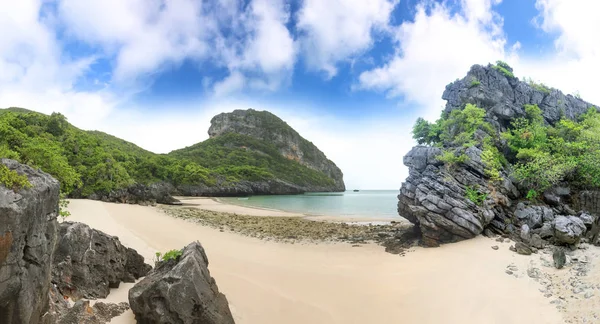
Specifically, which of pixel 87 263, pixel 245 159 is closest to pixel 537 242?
pixel 87 263

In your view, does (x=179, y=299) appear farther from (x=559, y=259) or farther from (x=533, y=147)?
(x=533, y=147)

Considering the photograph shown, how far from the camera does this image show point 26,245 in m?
4.55

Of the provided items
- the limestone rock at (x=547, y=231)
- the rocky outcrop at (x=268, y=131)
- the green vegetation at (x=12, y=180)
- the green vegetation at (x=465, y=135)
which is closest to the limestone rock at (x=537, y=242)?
the limestone rock at (x=547, y=231)

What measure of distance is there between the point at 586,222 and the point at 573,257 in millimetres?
3627

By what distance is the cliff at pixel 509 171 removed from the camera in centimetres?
1414

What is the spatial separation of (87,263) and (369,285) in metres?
8.55

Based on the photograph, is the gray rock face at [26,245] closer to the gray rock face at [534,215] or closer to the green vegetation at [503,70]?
the gray rock face at [534,215]

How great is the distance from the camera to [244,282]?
10.2 m

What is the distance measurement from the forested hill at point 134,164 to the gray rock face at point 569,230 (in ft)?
69.0

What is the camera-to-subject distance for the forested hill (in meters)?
26.2

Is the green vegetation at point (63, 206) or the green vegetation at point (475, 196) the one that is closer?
the green vegetation at point (63, 206)

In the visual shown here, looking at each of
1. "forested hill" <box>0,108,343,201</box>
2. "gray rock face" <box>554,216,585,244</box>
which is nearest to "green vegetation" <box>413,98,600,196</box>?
"gray rock face" <box>554,216,585,244</box>

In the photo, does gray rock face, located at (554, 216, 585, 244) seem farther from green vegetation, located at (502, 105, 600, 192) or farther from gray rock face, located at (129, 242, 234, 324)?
gray rock face, located at (129, 242, 234, 324)

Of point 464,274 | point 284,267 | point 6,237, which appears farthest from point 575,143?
point 6,237
